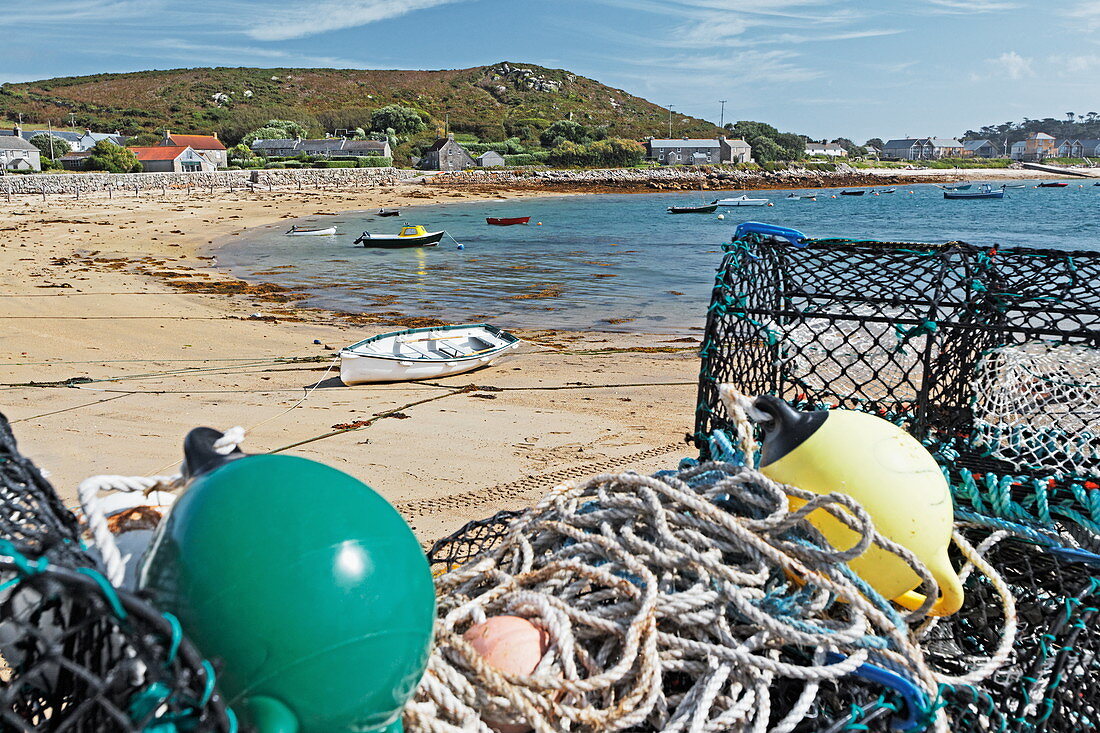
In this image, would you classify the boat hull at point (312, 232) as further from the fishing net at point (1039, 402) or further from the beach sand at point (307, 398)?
the fishing net at point (1039, 402)

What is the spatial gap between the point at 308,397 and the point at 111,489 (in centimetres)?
732

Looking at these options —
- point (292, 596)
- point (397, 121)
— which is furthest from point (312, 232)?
point (397, 121)

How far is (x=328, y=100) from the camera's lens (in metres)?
118

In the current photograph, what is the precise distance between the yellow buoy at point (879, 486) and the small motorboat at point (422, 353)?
7.60 metres

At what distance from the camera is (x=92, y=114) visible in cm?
9712

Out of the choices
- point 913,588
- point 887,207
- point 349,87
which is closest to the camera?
point 913,588

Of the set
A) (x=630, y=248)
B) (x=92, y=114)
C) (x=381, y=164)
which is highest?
(x=92, y=114)

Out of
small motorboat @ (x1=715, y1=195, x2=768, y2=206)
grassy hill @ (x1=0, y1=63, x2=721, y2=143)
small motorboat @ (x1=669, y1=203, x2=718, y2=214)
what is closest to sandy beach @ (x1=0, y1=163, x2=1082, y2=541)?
small motorboat @ (x1=669, y1=203, x2=718, y2=214)

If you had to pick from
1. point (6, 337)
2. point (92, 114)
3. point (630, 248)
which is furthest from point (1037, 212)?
point (92, 114)

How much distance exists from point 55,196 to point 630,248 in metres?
31.4

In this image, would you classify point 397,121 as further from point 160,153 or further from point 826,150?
point 826,150

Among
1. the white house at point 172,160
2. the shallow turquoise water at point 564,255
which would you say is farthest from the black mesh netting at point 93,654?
the white house at point 172,160

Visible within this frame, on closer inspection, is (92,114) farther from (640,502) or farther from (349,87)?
(640,502)

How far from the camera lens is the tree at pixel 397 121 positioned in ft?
316
